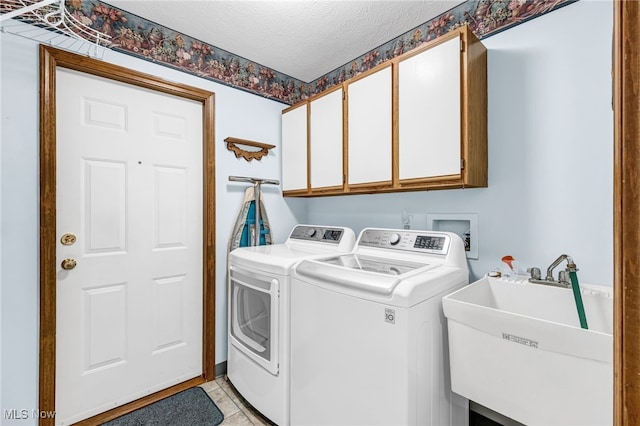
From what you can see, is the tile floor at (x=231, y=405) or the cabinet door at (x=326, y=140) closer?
the tile floor at (x=231, y=405)

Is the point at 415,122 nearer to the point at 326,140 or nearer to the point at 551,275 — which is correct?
the point at 326,140

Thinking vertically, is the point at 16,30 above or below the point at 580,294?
above

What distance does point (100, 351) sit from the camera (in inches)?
69.8

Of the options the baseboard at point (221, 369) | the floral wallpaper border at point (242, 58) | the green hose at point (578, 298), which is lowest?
the baseboard at point (221, 369)

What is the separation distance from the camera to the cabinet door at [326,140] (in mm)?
2082

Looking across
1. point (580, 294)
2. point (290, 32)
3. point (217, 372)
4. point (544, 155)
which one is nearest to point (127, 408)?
point (217, 372)

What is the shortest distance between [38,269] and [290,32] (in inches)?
82.0

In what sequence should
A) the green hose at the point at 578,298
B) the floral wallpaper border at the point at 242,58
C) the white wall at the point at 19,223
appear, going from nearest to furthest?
the green hose at the point at 578,298 → the white wall at the point at 19,223 → the floral wallpaper border at the point at 242,58

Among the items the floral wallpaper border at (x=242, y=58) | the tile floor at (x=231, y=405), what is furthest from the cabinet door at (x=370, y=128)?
the tile floor at (x=231, y=405)

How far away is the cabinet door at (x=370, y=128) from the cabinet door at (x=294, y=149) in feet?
1.65

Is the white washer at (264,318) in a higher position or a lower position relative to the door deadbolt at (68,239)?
lower

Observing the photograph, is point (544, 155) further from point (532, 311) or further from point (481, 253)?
point (532, 311)

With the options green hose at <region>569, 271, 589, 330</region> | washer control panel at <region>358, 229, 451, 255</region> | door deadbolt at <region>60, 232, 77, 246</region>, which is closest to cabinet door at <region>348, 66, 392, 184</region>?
washer control panel at <region>358, 229, 451, 255</region>

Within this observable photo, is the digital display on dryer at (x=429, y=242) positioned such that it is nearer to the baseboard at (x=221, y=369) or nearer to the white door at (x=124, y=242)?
the white door at (x=124, y=242)
